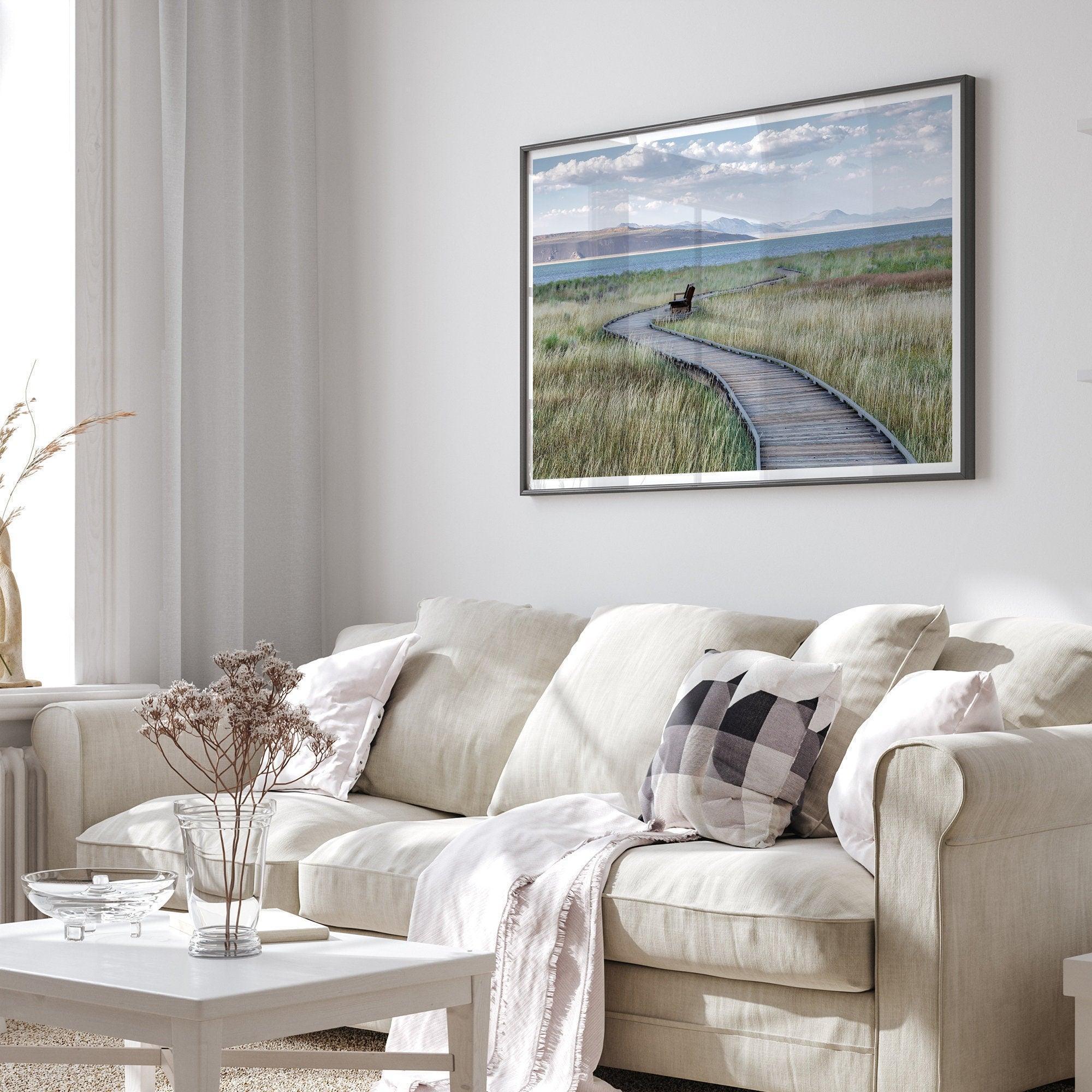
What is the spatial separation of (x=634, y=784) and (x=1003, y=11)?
1901 millimetres

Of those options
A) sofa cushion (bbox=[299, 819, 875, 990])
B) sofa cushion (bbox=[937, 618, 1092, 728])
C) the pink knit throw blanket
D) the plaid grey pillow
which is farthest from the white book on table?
sofa cushion (bbox=[937, 618, 1092, 728])

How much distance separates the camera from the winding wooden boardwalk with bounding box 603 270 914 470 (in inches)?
143

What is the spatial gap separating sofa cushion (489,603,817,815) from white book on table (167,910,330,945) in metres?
1.05

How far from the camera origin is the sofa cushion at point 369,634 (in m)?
4.04

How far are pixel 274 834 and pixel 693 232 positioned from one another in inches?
71.9

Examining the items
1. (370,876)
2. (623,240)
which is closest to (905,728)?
(370,876)

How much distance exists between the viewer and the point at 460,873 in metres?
2.83

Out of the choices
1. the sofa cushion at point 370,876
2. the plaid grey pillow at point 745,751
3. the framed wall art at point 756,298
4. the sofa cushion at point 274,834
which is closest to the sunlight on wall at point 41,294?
the sofa cushion at point 274,834

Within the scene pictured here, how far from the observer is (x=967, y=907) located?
2416 mm

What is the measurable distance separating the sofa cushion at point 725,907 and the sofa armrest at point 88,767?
0.83 meters

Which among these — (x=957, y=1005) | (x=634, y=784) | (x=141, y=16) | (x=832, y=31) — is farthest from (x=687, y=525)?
(x=141, y=16)

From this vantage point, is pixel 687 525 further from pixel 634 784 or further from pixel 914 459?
pixel 634 784

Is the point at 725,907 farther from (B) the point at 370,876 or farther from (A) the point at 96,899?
(A) the point at 96,899

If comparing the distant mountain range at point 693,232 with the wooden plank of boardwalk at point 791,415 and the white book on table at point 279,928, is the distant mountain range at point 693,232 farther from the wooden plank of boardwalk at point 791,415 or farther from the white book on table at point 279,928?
the white book on table at point 279,928
